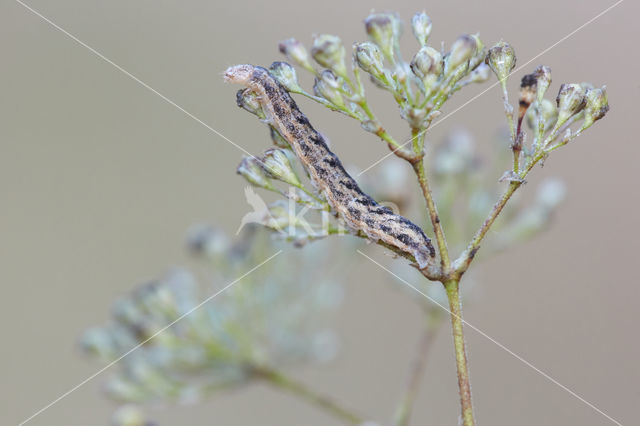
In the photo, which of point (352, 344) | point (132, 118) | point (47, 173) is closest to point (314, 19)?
point (132, 118)

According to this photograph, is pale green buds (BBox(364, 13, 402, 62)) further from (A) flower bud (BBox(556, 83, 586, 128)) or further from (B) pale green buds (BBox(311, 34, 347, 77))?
(A) flower bud (BBox(556, 83, 586, 128))

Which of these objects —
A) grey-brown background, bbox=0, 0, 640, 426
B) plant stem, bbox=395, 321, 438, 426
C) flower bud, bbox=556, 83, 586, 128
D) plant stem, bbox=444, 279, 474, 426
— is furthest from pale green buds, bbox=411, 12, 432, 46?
grey-brown background, bbox=0, 0, 640, 426

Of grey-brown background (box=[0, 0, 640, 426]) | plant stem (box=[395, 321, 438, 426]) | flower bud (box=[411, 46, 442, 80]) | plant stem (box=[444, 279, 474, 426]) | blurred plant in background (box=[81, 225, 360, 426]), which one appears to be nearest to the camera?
plant stem (box=[444, 279, 474, 426])

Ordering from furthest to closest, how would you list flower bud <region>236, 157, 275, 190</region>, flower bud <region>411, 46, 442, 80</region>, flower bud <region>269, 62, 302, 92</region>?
1. flower bud <region>236, 157, 275, 190</region>
2. flower bud <region>269, 62, 302, 92</region>
3. flower bud <region>411, 46, 442, 80</region>

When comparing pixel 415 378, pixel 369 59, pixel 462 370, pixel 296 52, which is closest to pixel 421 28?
pixel 369 59

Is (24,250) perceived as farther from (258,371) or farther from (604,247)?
(604,247)

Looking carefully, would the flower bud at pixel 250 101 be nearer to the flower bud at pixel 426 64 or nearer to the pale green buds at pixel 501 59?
the flower bud at pixel 426 64
